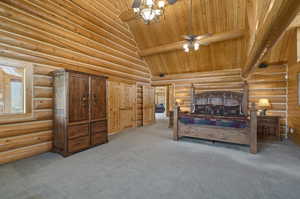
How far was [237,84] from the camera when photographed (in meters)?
6.50

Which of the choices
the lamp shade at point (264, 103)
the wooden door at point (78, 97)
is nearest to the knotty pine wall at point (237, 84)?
the lamp shade at point (264, 103)

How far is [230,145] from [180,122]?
160cm

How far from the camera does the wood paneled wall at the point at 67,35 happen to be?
10.3 ft

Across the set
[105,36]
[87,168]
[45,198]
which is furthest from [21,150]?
[105,36]

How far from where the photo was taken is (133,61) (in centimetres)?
692

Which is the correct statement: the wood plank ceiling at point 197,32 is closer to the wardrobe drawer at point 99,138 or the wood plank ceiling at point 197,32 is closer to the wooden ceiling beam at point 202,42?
the wooden ceiling beam at point 202,42

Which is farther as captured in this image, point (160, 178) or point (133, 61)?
point (133, 61)

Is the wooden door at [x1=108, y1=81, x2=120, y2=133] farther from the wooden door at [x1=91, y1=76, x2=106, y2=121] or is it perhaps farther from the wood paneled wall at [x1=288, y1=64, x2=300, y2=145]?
the wood paneled wall at [x1=288, y1=64, x2=300, y2=145]

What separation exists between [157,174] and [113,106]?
3808mm

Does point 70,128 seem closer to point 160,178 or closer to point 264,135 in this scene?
point 160,178

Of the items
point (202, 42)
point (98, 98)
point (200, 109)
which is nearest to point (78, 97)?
point (98, 98)

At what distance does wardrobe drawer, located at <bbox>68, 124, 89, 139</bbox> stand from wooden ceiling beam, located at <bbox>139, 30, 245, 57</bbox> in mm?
4514

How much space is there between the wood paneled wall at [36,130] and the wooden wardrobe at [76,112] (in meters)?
0.20

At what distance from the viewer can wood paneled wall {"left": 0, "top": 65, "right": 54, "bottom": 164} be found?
3049mm
